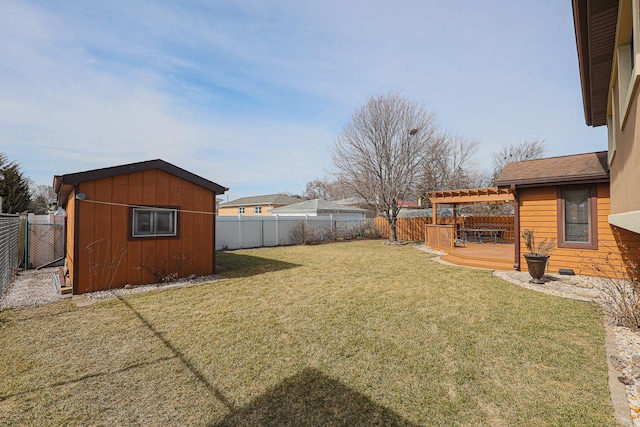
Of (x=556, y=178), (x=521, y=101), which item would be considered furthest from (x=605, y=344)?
(x=521, y=101)

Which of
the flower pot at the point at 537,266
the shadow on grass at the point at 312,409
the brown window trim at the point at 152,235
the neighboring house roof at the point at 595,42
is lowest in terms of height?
the shadow on grass at the point at 312,409

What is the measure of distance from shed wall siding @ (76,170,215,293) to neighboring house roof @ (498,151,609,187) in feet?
29.3

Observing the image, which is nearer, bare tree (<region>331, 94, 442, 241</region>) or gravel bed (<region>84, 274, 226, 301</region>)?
gravel bed (<region>84, 274, 226, 301</region>)

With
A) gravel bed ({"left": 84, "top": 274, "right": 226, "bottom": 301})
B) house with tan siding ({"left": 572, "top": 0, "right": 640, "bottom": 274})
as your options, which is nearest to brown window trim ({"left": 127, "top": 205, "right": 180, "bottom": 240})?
gravel bed ({"left": 84, "top": 274, "right": 226, "bottom": 301})

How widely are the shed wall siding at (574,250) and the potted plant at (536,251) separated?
152 millimetres

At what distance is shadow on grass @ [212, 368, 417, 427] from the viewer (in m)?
2.28

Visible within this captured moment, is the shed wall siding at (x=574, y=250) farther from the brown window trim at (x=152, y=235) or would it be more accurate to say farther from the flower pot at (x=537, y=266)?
the brown window trim at (x=152, y=235)

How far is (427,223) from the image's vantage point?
1827cm

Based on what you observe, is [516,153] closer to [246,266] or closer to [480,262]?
[480,262]

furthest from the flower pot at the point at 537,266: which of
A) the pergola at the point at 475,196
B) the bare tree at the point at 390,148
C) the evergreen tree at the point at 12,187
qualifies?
the evergreen tree at the point at 12,187

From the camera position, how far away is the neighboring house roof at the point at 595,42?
3.87m

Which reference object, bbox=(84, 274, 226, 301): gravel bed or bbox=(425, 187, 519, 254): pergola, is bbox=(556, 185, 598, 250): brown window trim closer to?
bbox=(425, 187, 519, 254): pergola

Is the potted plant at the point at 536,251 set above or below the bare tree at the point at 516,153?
below

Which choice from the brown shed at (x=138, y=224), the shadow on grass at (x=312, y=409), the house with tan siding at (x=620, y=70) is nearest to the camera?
the shadow on grass at (x=312, y=409)
